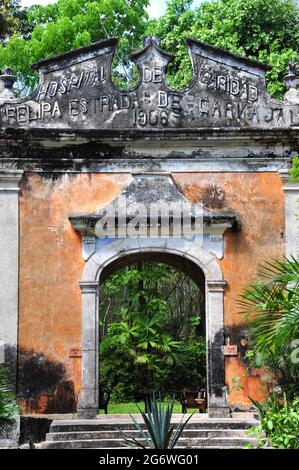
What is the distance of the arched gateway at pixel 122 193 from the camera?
12.5m

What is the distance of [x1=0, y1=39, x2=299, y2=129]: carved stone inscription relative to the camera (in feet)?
42.4

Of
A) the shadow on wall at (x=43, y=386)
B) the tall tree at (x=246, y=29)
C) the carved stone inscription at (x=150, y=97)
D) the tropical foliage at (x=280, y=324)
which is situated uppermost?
the tall tree at (x=246, y=29)

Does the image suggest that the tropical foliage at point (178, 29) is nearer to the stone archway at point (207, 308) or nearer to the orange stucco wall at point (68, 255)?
the orange stucco wall at point (68, 255)

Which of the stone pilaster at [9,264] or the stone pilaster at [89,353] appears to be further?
the stone pilaster at [9,264]

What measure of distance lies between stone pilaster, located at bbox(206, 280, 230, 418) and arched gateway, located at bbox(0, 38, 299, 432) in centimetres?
1

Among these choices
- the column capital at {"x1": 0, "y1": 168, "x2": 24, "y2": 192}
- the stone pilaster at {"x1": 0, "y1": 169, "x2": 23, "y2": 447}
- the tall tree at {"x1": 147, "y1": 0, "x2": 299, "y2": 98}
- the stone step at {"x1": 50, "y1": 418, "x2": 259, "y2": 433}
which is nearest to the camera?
the stone step at {"x1": 50, "y1": 418, "x2": 259, "y2": 433}

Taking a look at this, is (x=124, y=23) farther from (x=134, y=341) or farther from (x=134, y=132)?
(x=134, y=132)

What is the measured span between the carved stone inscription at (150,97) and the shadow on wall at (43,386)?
322 cm

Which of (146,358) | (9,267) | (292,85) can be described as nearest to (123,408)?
(146,358)

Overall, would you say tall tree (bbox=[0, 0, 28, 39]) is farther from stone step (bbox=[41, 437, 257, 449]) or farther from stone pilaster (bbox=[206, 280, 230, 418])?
stone step (bbox=[41, 437, 257, 449])

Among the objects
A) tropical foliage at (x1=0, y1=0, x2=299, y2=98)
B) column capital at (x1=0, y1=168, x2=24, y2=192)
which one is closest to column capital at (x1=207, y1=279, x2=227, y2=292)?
column capital at (x1=0, y1=168, x2=24, y2=192)

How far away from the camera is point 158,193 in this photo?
1273 cm

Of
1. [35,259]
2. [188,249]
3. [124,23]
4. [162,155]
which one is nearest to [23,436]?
[35,259]

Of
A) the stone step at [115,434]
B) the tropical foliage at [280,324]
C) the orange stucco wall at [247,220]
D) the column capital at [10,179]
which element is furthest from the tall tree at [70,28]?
the stone step at [115,434]
